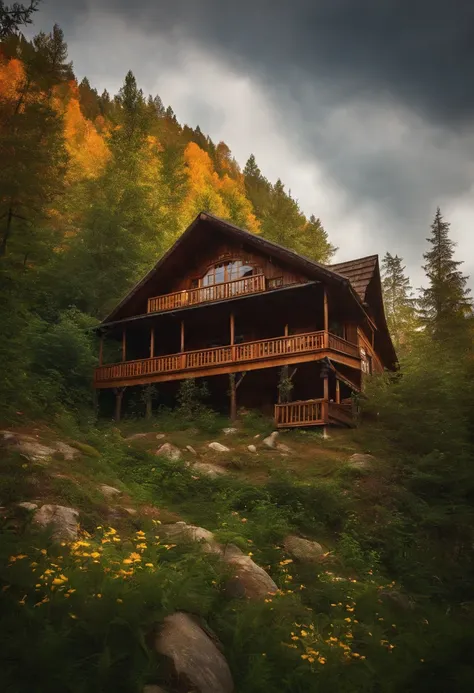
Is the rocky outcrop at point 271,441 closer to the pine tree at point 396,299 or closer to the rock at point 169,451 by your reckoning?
the rock at point 169,451

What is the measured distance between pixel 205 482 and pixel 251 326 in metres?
14.1

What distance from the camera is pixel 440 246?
3731 cm

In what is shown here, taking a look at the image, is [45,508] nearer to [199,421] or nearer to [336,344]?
[199,421]

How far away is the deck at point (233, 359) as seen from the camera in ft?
71.8

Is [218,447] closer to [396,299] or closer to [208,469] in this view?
[208,469]

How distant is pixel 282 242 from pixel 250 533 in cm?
3236

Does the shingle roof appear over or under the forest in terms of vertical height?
over

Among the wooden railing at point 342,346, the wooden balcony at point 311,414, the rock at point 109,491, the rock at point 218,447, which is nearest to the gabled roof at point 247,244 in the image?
the wooden railing at point 342,346

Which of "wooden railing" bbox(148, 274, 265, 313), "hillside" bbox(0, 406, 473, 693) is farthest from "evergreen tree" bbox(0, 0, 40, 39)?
"wooden railing" bbox(148, 274, 265, 313)

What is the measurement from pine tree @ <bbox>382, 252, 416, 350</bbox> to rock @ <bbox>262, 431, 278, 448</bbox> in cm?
3057

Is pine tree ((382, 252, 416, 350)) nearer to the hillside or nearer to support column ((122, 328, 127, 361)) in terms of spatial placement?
support column ((122, 328, 127, 361))

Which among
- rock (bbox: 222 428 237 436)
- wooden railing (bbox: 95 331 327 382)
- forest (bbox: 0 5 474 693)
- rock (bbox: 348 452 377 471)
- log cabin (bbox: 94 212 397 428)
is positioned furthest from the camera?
log cabin (bbox: 94 212 397 428)

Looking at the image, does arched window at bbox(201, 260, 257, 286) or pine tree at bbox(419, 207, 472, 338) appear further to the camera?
pine tree at bbox(419, 207, 472, 338)

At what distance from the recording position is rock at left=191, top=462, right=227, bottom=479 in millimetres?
14109
